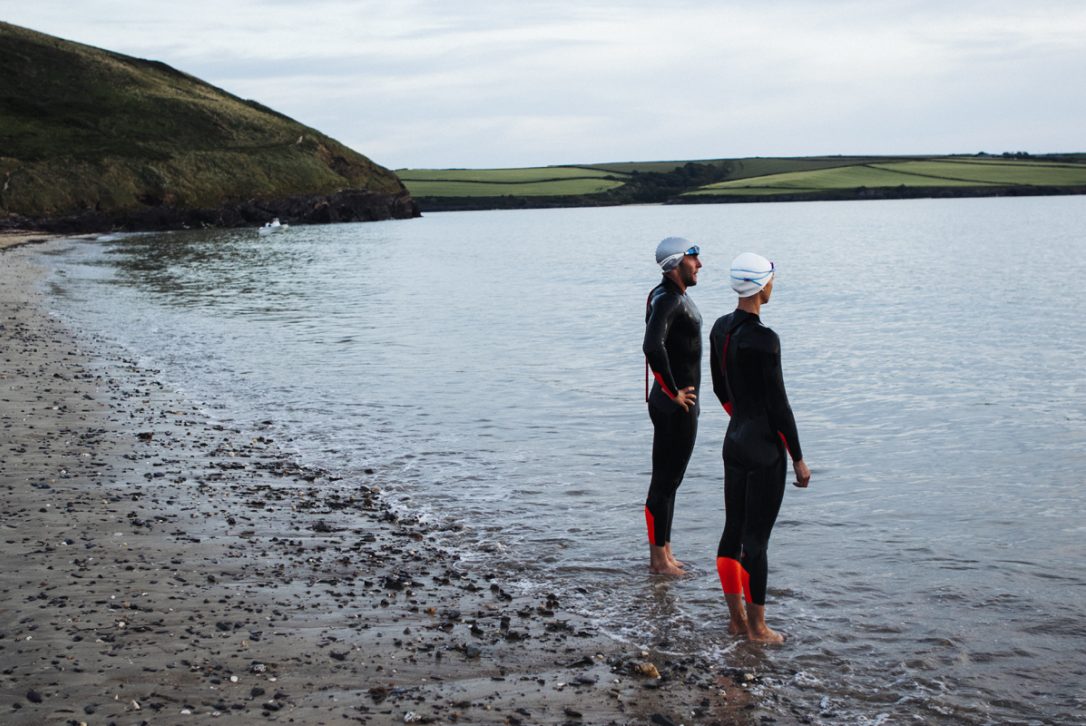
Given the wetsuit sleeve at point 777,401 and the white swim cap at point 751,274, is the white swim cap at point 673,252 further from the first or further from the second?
the wetsuit sleeve at point 777,401

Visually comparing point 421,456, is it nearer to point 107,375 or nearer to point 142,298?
point 107,375

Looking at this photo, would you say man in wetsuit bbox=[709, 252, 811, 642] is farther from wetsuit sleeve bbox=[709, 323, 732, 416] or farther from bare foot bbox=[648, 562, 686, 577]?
bare foot bbox=[648, 562, 686, 577]

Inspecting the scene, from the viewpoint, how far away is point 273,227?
454 feet

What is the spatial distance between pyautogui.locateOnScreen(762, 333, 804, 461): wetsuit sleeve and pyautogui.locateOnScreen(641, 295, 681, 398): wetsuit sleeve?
1797 millimetres

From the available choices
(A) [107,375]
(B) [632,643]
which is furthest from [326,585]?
(A) [107,375]

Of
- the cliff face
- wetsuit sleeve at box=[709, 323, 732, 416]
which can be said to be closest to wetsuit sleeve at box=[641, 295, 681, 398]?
wetsuit sleeve at box=[709, 323, 732, 416]

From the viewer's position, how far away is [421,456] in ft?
53.1

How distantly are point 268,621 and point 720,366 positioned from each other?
4.17 m

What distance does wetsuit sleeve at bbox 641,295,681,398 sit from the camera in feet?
32.7

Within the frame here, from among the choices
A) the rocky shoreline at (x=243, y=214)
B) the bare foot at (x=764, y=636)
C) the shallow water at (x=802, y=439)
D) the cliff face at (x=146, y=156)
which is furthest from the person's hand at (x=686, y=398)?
the cliff face at (x=146, y=156)

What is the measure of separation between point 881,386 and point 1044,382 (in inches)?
148

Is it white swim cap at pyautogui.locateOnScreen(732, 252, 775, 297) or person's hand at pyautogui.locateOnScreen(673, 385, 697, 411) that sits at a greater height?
white swim cap at pyautogui.locateOnScreen(732, 252, 775, 297)

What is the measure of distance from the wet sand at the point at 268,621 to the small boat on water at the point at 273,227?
12184cm

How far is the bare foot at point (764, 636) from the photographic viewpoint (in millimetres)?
8703
